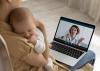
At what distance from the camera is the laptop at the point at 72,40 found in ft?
4.33

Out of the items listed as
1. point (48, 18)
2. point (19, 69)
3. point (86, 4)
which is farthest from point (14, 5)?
point (86, 4)

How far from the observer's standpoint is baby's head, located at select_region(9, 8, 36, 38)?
0.95 metres

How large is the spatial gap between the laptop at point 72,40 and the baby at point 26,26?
30cm

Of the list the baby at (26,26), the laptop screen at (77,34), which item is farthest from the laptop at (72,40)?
the baby at (26,26)

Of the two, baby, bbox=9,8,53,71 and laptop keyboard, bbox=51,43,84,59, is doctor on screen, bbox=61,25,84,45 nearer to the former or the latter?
laptop keyboard, bbox=51,43,84,59

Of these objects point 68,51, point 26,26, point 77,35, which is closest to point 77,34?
point 77,35

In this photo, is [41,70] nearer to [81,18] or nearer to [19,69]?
[19,69]

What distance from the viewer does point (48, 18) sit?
2.82 m

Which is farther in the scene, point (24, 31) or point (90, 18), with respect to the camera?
point (90, 18)

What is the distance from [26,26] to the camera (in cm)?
97

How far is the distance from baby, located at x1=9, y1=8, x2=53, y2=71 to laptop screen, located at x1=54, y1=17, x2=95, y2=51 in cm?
36

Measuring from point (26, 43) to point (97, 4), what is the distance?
6.49 feet

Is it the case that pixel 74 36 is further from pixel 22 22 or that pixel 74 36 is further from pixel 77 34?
pixel 22 22

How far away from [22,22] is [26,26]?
3 cm
